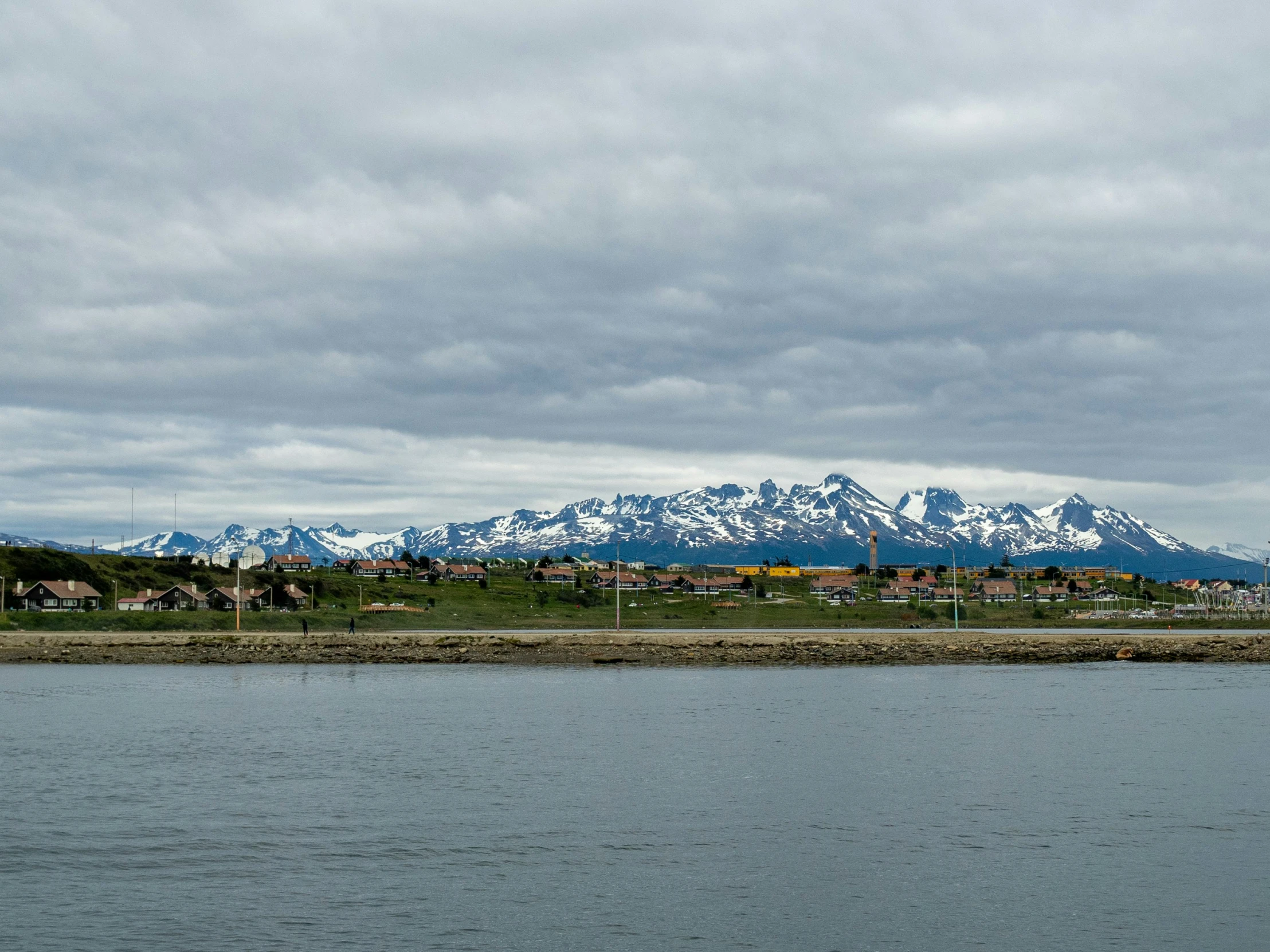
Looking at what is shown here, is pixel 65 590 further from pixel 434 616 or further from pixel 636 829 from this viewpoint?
pixel 636 829

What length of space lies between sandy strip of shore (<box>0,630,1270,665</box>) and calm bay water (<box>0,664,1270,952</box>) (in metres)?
43.1

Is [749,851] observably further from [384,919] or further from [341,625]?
[341,625]

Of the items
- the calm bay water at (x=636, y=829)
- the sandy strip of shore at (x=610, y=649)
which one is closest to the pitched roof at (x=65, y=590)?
the sandy strip of shore at (x=610, y=649)

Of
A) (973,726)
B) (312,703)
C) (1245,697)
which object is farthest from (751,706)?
(1245,697)

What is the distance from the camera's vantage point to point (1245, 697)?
7244cm

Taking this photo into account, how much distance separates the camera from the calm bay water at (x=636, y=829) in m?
23.4

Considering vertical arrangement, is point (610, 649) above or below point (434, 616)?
below

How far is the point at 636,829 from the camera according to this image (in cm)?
3259

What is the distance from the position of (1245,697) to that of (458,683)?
52050mm

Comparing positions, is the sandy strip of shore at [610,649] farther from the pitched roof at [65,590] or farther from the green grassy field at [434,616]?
the pitched roof at [65,590]

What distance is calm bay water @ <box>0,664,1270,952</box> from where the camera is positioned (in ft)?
76.7

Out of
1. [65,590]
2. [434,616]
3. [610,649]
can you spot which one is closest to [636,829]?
[610,649]

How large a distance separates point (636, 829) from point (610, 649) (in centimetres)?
8049

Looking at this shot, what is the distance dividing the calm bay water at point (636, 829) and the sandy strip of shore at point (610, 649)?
43.1 meters
